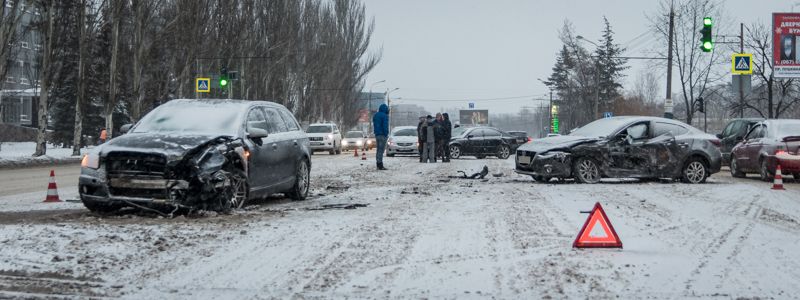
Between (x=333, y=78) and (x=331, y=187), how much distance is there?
56082mm

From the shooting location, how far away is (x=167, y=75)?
42094 millimetres

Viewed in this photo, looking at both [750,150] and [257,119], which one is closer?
[257,119]

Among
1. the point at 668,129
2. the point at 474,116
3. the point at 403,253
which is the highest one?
the point at 474,116

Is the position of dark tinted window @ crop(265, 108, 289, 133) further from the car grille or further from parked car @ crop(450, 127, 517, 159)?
parked car @ crop(450, 127, 517, 159)

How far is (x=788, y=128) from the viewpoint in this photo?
62.5 feet

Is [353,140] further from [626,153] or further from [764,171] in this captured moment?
[626,153]

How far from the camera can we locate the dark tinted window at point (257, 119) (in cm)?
1090

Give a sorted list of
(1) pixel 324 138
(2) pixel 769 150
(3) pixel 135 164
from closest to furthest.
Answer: (3) pixel 135 164, (2) pixel 769 150, (1) pixel 324 138

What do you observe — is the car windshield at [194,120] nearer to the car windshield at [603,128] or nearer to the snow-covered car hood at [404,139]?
the car windshield at [603,128]

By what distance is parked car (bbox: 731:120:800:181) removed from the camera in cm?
1831

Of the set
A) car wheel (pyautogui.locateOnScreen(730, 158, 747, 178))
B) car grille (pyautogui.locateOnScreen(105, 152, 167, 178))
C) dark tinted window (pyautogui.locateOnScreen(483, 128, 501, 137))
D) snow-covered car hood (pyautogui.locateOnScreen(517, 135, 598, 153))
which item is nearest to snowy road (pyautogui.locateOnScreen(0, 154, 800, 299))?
car grille (pyautogui.locateOnScreen(105, 152, 167, 178))

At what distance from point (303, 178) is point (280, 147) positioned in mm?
1037

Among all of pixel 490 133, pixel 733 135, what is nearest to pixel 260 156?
pixel 733 135

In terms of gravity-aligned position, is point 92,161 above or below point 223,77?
below
